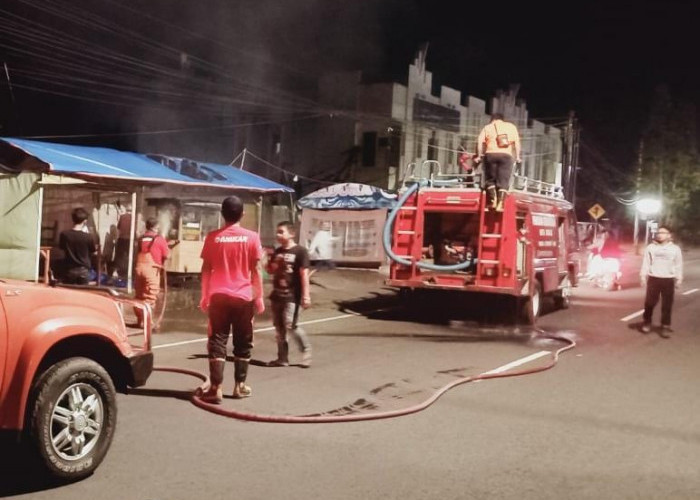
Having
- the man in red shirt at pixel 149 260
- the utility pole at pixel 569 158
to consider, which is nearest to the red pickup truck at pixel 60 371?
the man in red shirt at pixel 149 260

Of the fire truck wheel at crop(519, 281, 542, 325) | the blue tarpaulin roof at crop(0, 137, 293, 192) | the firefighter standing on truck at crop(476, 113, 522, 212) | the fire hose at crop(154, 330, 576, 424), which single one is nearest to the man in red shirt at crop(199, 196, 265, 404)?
the fire hose at crop(154, 330, 576, 424)

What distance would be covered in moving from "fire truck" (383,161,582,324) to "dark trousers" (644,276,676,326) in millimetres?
1898

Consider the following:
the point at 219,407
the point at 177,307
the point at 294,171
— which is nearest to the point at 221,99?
the point at 294,171

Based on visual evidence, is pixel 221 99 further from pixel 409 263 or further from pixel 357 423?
pixel 357 423

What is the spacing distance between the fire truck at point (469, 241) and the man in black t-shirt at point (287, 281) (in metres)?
4.29

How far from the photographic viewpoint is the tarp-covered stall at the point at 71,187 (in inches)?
477

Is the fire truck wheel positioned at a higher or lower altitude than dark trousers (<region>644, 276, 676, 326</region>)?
lower

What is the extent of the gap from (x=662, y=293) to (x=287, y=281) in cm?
673

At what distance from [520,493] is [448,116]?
32.8 m

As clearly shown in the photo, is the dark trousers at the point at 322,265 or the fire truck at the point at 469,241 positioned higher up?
the fire truck at the point at 469,241

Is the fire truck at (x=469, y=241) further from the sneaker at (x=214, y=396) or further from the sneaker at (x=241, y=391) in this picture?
the sneaker at (x=214, y=396)

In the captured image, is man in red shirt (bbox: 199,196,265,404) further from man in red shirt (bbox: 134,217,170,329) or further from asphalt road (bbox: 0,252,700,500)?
man in red shirt (bbox: 134,217,170,329)

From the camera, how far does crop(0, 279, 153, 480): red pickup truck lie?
4195 millimetres

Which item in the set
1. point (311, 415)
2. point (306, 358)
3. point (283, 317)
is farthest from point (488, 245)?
point (311, 415)
